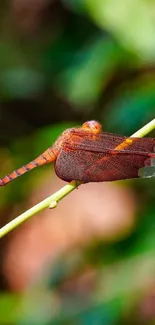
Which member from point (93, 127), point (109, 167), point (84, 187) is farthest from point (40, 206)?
point (84, 187)

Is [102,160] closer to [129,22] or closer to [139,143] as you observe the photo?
[139,143]

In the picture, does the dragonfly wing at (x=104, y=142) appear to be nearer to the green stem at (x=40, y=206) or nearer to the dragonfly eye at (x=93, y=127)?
the dragonfly eye at (x=93, y=127)

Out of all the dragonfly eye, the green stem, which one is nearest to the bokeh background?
the dragonfly eye

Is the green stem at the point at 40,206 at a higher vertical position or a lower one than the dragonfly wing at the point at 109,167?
lower

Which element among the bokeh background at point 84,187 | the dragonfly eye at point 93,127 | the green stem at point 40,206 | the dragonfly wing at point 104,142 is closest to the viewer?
the green stem at point 40,206

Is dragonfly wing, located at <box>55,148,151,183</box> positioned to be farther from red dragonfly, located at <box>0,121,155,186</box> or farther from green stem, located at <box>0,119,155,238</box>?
green stem, located at <box>0,119,155,238</box>

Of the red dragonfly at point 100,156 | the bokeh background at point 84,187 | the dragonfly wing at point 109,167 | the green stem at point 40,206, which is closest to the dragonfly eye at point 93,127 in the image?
the red dragonfly at point 100,156
